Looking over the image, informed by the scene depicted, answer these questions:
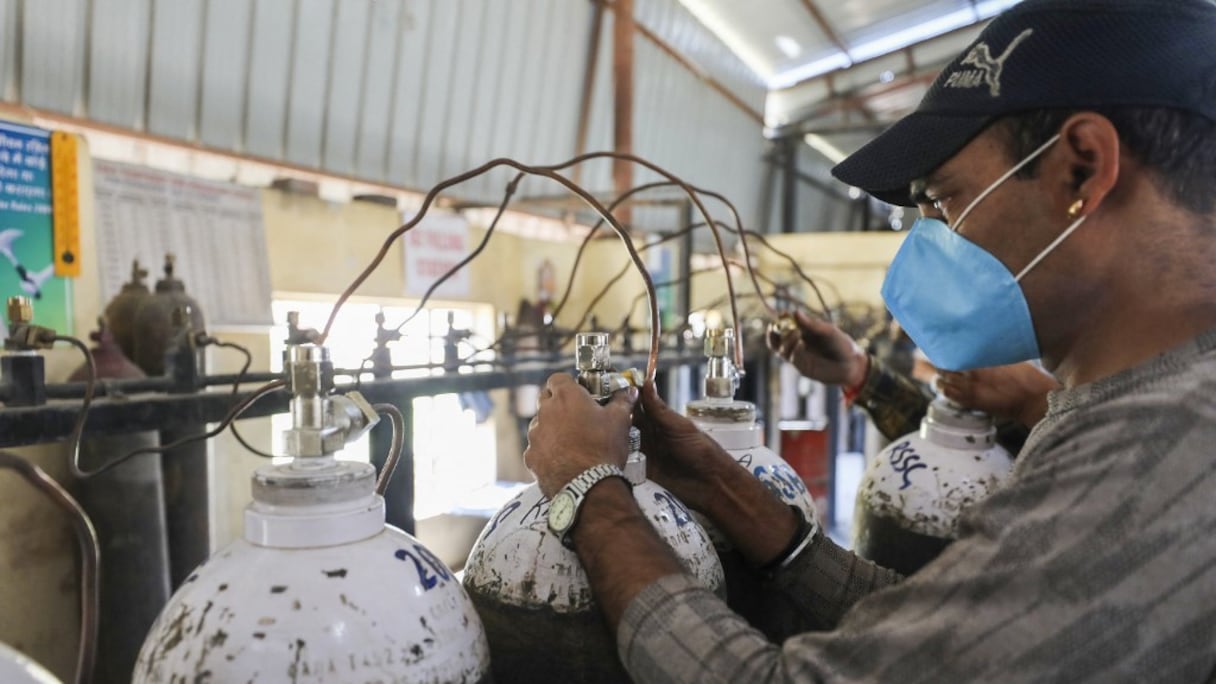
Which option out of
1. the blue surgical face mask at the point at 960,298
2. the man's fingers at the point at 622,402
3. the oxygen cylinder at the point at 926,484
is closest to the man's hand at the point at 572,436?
the man's fingers at the point at 622,402

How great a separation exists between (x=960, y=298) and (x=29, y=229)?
175cm

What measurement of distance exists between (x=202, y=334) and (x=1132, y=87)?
1.10 m

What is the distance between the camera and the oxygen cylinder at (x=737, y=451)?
88cm

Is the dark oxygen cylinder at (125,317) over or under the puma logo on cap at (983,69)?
under

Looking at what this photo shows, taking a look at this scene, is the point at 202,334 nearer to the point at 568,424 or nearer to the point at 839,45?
the point at 568,424

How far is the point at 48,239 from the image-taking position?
5.43 ft

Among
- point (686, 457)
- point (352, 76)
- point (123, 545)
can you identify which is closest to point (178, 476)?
point (123, 545)

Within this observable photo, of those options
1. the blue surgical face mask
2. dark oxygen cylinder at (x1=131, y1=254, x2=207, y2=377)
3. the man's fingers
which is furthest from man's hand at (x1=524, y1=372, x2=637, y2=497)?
dark oxygen cylinder at (x1=131, y1=254, x2=207, y2=377)

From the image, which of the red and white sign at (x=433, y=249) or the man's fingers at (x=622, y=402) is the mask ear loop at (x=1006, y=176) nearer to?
the man's fingers at (x=622, y=402)

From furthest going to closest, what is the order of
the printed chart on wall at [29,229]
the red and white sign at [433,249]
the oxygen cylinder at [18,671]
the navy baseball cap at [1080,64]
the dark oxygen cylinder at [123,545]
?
the red and white sign at [433,249] < the printed chart on wall at [29,229] < the dark oxygen cylinder at [123,545] < the navy baseball cap at [1080,64] < the oxygen cylinder at [18,671]

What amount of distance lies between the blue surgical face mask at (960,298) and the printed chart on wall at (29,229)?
5.42ft

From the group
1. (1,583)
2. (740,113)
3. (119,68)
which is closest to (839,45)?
(740,113)

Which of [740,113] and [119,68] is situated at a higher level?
[740,113]

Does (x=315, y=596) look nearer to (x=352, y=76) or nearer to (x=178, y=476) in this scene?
(x=178, y=476)
